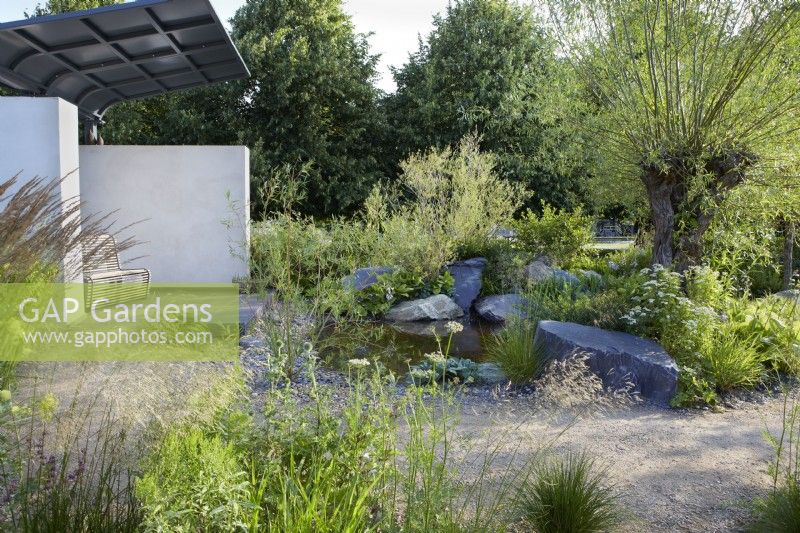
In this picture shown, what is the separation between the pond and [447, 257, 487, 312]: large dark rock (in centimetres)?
64

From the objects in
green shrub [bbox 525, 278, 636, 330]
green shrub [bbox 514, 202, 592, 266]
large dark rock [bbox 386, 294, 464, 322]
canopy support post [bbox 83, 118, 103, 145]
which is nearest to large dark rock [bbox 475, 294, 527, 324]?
large dark rock [bbox 386, 294, 464, 322]

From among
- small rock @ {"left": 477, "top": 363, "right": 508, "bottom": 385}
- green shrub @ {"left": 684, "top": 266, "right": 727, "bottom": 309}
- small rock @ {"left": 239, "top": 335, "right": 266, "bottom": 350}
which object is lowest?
small rock @ {"left": 477, "top": 363, "right": 508, "bottom": 385}

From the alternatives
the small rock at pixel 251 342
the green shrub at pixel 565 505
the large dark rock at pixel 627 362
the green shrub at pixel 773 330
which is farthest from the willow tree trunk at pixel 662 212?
the green shrub at pixel 565 505

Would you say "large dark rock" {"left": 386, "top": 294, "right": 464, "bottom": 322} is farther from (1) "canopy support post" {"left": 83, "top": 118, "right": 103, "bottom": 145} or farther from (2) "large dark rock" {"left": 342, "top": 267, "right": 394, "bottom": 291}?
(1) "canopy support post" {"left": 83, "top": 118, "right": 103, "bottom": 145}

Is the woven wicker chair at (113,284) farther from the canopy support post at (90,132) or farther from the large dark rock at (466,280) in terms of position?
the large dark rock at (466,280)

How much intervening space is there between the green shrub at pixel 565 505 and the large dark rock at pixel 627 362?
2.05 meters

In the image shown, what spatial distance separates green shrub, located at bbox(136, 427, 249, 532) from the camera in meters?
1.85

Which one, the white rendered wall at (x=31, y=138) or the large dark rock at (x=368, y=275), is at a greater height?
the white rendered wall at (x=31, y=138)

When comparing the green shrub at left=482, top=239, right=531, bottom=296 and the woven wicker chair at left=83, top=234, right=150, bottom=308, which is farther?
the green shrub at left=482, top=239, right=531, bottom=296

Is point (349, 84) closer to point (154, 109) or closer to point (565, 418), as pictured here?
point (154, 109)

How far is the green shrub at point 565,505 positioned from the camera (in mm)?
2664

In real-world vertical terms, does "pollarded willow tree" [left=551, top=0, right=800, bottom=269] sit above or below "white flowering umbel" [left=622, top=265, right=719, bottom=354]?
above

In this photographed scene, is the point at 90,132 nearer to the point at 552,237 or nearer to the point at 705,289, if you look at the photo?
the point at 552,237

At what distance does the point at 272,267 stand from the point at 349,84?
49.2ft
